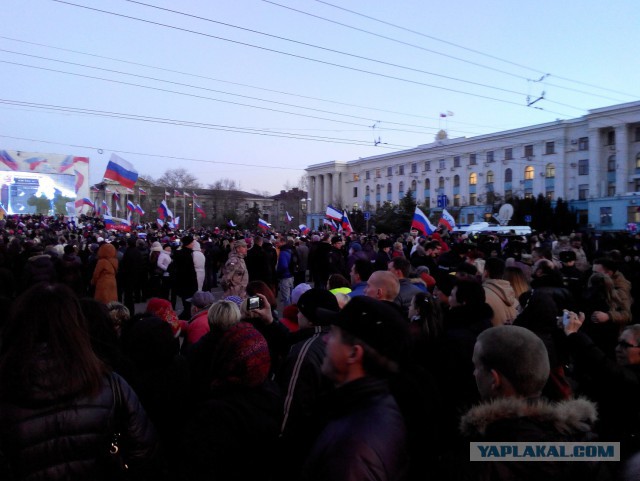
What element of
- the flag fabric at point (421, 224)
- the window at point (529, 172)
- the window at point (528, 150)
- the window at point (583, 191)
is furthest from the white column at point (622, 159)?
the flag fabric at point (421, 224)

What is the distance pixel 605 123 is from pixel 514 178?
575 inches

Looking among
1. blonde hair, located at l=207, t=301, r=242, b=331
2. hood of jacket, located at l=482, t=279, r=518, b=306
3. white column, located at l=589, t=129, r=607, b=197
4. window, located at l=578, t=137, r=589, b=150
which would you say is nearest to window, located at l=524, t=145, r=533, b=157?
window, located at l=578, t=137, r=589, b=150

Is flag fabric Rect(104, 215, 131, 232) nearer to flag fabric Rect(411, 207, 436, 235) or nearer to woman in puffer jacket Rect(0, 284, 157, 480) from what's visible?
flag fabric Rect(411, 207, 436, 235)

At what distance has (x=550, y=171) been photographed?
221 feet

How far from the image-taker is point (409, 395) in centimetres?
255

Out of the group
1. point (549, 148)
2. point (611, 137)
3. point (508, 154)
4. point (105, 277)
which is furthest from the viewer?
point (508, 154)

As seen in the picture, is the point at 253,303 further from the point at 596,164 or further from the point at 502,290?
the point at 596,164

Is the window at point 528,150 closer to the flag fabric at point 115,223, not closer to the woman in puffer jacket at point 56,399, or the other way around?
the flag fabric at point 115,223

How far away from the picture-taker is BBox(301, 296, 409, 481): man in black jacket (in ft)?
5.96

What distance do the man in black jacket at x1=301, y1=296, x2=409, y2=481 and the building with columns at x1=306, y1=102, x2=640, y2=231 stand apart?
55.7 metres

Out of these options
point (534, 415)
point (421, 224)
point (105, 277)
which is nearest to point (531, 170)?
point (421, 224)

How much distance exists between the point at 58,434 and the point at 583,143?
7111cm

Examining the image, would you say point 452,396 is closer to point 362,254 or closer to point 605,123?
point 362,254

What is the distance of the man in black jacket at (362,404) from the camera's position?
1.82 metres
